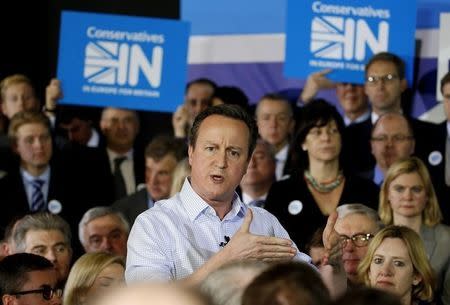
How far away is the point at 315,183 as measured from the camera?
7.07 m

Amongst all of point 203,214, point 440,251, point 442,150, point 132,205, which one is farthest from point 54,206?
point 203,214

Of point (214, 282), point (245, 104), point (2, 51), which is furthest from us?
point (2, 51)

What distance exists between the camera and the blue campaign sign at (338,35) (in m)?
8.03

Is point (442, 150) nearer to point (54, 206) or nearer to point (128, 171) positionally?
point (128, 171)

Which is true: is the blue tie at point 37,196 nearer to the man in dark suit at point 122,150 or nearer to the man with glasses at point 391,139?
the man in dark suit at point 122,150

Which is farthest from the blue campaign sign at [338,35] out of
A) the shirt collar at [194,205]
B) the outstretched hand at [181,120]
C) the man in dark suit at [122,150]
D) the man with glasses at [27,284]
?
the shirt collar at [194,205]

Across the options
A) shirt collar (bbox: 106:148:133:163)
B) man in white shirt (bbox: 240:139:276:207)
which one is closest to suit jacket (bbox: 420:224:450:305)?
man in white shirt (bbox: 240:139:276:207)

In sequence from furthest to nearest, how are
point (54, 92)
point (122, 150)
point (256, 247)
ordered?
point (122, 150)
point (54, 92)
point (256, 247)

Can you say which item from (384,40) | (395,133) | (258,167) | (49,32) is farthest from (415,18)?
(49,32)

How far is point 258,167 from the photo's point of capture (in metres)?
7.62

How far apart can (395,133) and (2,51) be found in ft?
11.7

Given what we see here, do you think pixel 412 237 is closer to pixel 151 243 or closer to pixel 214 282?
pixel 151 243

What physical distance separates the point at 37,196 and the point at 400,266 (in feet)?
9.54

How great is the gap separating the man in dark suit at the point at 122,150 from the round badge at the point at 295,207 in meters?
1.93
